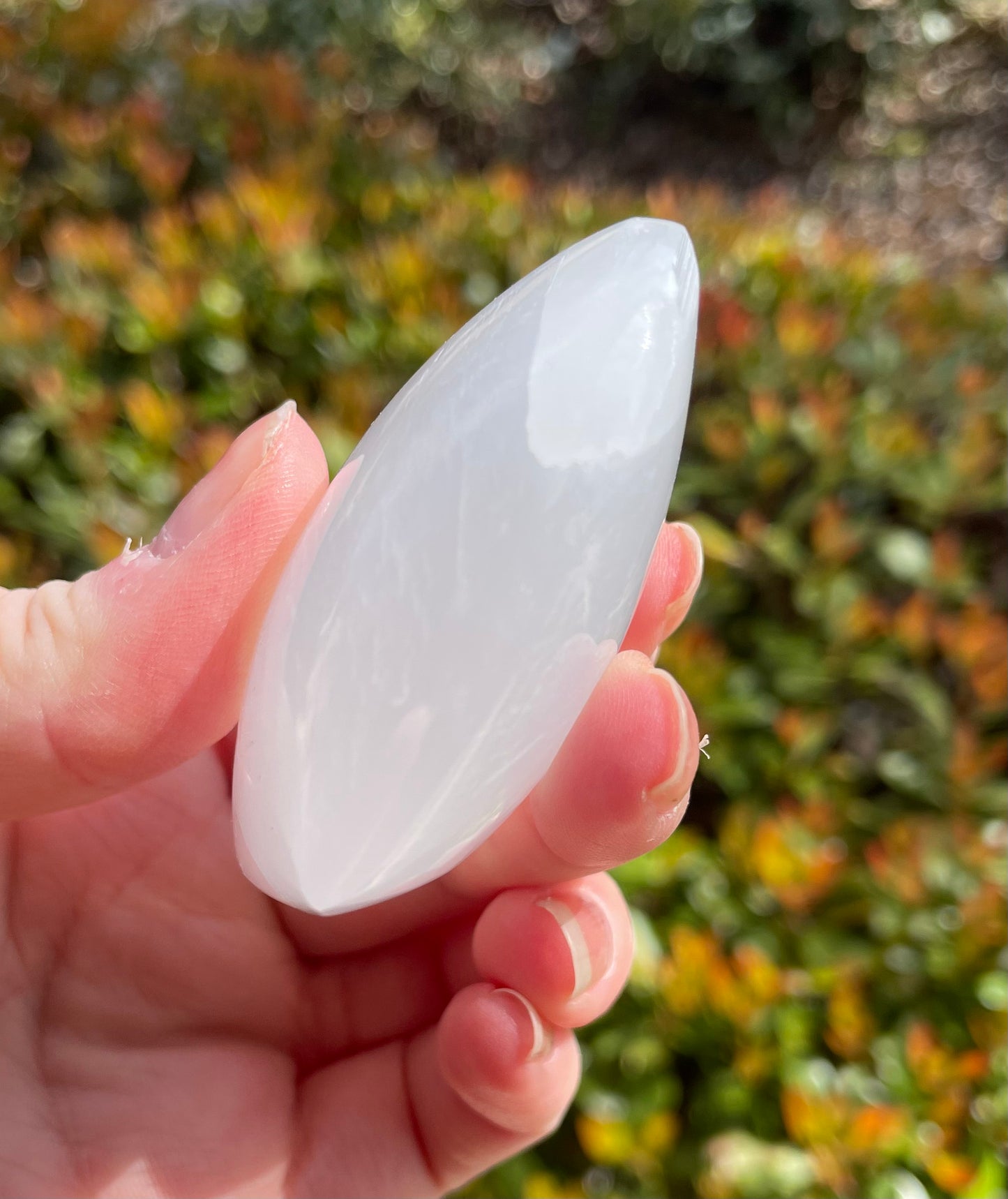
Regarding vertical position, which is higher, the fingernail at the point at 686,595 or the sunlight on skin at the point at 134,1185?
the fingernail at the point at 686,595

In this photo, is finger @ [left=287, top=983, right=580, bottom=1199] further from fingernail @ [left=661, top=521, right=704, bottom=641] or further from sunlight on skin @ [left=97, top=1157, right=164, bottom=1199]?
fingernail @ [left=661, top=521, right=704, bottom=641]

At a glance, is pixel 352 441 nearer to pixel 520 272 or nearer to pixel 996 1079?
pixel 520 272

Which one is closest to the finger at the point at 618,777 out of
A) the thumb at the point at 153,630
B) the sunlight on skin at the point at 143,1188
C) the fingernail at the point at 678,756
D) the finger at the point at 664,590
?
the fingernail at the point at 678,756

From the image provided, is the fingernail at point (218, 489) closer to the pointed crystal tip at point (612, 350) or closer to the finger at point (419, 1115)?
the pointed crystal tip at point (612, 350)

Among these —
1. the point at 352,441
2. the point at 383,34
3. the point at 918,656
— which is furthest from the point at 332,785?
the point at 383,34

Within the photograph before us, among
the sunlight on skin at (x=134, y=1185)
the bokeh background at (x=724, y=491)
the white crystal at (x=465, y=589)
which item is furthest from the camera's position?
the bokeh background at (x=724, y=491)

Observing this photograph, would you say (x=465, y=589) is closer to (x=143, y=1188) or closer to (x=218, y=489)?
(x=218, y=489)

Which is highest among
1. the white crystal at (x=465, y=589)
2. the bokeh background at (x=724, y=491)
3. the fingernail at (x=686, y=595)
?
the white crystal at (x=465, y=589)

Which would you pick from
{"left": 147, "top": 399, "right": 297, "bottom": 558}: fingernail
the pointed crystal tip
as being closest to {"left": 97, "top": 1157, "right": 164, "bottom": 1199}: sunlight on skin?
{"left": 147, "top": 399, "right": 297, "bottom": 558}: fingernail
